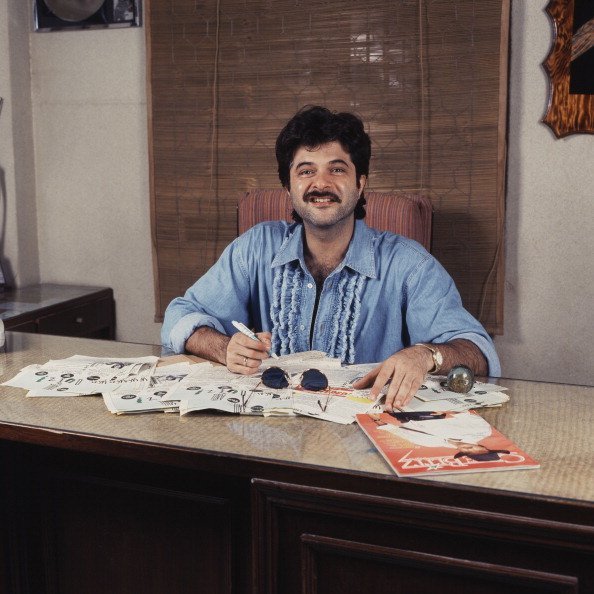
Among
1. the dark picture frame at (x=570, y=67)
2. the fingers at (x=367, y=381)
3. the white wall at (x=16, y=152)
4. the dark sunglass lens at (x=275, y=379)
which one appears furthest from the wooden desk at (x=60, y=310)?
the dark picture frame at (x=570, y=67)

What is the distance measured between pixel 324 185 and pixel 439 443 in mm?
971

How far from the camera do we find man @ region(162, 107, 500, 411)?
194 cm

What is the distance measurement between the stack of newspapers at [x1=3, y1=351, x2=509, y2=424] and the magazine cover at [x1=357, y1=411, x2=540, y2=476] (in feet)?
0.18

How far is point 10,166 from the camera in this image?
3.26 m

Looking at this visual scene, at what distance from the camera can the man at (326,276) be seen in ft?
6.36

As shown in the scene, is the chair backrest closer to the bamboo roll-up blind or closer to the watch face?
the bamboo roll-up blind

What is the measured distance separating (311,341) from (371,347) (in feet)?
0.54

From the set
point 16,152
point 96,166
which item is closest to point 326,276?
point 96,166

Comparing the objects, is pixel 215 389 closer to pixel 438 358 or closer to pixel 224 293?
pixel 438 358

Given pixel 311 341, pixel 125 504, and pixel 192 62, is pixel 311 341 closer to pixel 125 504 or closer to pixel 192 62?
pixel 125 504

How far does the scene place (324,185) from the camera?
1.96 meters

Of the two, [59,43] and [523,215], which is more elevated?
[59,43]

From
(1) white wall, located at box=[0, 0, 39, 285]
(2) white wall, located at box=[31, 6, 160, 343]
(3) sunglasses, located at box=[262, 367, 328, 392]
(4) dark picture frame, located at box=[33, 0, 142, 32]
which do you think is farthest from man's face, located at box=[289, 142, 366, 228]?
(1) white wall, located at box=[0, 0, 39, 285]

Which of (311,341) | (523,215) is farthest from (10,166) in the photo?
(523,215)
